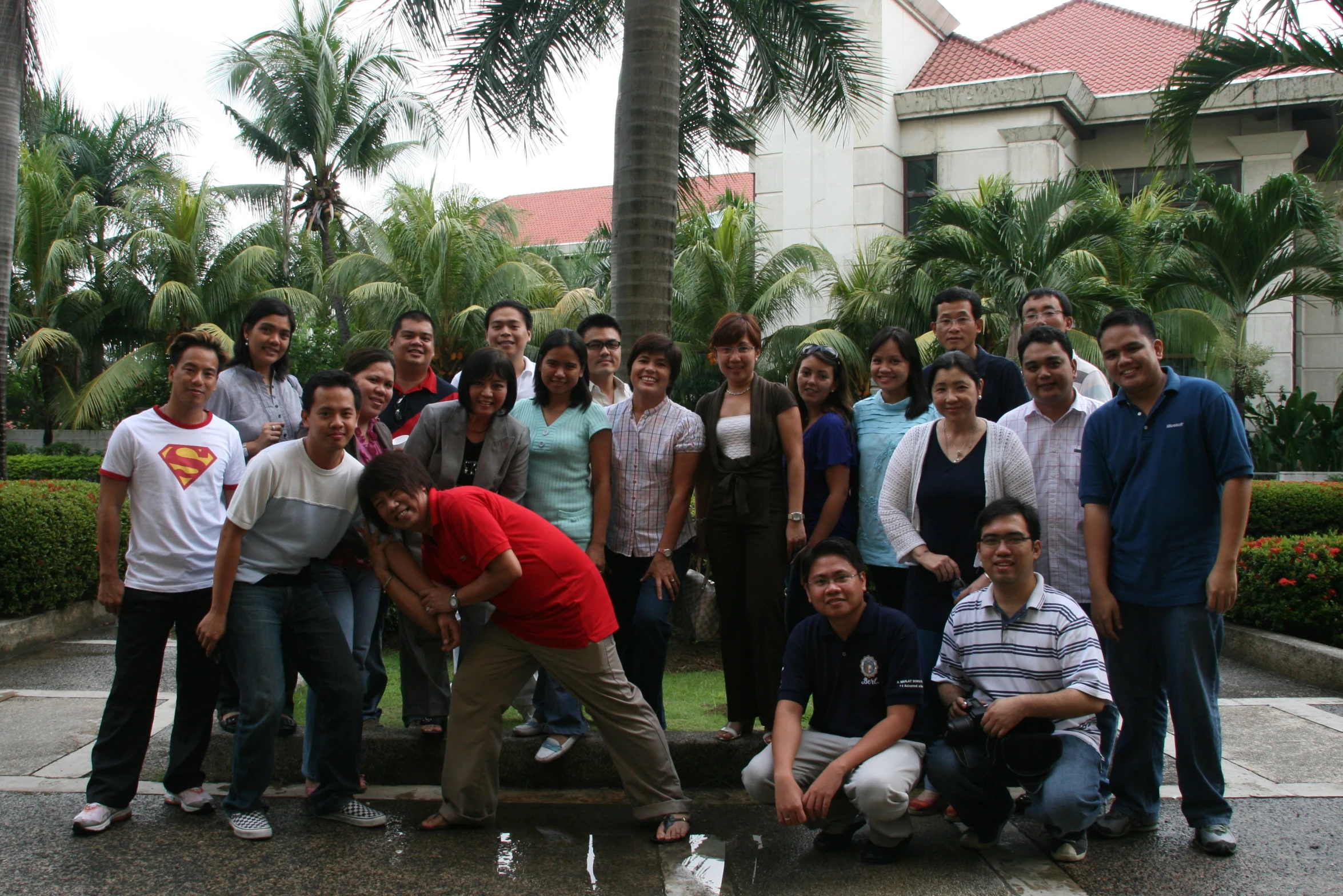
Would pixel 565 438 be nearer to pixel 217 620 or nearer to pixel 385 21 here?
pixel 217 620

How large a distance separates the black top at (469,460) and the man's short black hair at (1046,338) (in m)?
2.42

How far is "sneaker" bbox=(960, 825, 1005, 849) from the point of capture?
394cm

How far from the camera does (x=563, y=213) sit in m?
40.4

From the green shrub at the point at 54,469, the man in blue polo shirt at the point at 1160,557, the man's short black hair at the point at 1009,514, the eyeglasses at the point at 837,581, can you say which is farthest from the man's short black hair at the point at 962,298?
the green shrub at the point at 54,469

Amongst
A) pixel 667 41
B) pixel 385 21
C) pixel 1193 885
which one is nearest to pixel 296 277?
pixel 385 21

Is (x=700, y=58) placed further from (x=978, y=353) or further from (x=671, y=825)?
(x=671, y=825)

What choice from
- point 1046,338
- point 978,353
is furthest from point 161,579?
point 978,353

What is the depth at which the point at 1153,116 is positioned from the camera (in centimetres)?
877

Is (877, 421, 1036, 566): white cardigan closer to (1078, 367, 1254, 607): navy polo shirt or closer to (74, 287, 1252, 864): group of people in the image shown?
(74, 287, 1252, 864): group of people

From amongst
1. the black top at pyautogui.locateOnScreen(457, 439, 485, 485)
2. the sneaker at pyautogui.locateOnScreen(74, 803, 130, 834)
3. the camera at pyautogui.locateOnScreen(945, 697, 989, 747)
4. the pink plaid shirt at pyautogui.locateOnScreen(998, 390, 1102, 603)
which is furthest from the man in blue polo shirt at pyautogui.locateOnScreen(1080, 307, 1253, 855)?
the sneaker at pyautogui.locateOnScreen(74, 803, 130, 834)

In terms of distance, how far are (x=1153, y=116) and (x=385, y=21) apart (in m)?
6.74

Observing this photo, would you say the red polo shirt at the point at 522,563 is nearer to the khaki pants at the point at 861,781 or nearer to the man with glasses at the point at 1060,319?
the khaki pants at the point at 861,781

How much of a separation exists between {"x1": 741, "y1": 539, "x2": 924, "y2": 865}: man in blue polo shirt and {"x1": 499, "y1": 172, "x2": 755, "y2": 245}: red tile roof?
3116 cm

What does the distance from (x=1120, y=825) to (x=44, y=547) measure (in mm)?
7679
